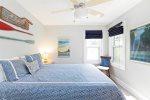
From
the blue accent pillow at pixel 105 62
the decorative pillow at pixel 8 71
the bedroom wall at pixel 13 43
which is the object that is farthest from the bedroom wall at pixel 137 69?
the bedroom wall at pixel 13 43

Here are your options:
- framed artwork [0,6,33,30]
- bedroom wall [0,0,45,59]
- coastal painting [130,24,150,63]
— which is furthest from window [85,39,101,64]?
framed artwork [0,6,33,30]

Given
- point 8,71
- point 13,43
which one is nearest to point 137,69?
point 8,71

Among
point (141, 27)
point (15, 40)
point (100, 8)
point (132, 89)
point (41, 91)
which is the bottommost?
point (132, 89)

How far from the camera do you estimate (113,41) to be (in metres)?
5.40

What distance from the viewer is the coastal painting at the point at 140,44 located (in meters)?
2.86

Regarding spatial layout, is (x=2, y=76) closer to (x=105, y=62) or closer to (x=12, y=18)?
(x=12, y=18)

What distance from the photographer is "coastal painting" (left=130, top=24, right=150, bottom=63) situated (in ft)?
9.37

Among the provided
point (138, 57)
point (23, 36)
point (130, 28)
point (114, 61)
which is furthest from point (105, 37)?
point (23, 36)

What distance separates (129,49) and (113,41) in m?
1.67

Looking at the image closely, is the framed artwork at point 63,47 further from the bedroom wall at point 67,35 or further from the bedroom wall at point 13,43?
the bedroom wall at point 13,43

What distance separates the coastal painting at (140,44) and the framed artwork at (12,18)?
275 cm

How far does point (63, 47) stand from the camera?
5.94m

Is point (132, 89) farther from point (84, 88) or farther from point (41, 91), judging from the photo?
point (41, 91)

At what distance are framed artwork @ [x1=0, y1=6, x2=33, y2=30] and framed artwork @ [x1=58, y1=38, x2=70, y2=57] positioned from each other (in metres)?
2.41
